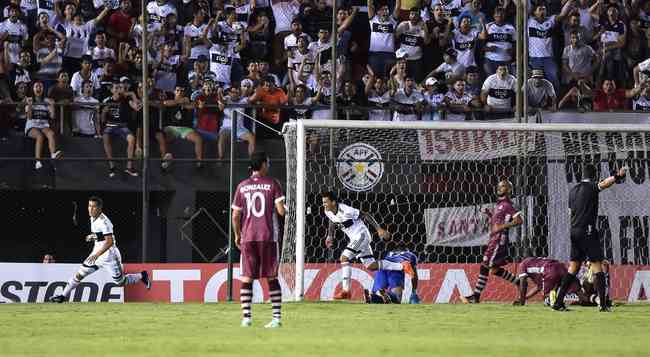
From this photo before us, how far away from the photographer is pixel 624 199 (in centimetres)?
2438

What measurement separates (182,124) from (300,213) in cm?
354

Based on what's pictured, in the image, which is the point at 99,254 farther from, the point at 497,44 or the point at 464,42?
the point at 497,44

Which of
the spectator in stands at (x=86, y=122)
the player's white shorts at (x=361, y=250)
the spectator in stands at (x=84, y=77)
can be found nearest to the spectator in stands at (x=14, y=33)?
the spectator in stands at (x=84, y=77)

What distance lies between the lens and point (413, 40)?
87.6 feet

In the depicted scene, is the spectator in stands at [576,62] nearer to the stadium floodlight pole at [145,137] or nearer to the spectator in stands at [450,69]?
the spectator in stands at [450,69]

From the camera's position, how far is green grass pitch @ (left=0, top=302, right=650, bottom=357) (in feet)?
41.4

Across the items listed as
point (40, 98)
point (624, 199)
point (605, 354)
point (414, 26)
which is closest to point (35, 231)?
point (40, 98)

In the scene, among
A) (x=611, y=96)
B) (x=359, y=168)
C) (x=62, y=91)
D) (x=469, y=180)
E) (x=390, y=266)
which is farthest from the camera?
(x=611, y=96)

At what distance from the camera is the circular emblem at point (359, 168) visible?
78.2ft

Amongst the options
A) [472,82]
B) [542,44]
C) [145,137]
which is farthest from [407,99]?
[145,137]

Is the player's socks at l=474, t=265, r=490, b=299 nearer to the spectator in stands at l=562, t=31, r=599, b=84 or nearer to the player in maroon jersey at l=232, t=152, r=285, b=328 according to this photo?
the spectator in stands at l=562, t=31, r=599, b=84

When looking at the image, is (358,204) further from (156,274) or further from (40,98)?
(40,98)

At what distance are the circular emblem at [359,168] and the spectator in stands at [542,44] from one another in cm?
435

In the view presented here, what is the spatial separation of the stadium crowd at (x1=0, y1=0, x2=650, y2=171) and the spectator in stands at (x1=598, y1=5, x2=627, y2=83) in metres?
0.03
